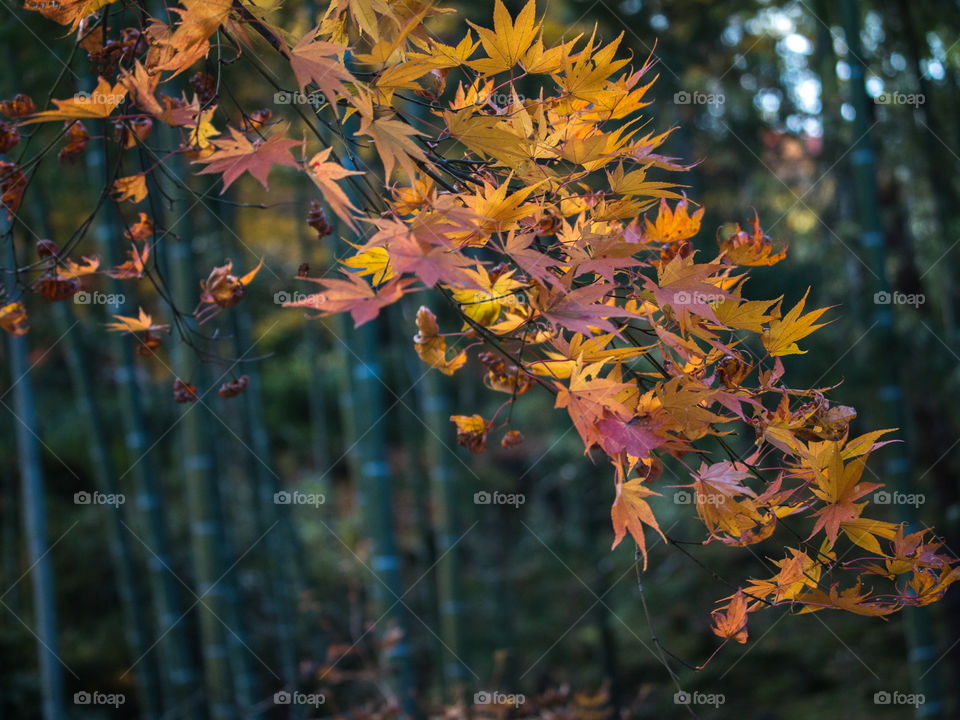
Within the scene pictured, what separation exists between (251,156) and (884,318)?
7.30 ft

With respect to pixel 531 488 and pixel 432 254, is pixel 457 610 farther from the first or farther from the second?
pixel 531 488

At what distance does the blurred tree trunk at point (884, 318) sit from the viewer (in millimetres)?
2289

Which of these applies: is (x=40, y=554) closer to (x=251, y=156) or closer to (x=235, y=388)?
(x=235, y=388)

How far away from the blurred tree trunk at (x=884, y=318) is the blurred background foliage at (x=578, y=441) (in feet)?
0.10

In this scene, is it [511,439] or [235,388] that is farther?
[235,388]

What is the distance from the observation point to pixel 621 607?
5.02m

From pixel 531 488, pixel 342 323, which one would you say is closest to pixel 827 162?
pixel 342 323

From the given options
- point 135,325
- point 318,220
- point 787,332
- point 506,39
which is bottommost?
point 787,332

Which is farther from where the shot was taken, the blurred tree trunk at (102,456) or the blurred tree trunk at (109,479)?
the blurred tree trunk at (109,479)

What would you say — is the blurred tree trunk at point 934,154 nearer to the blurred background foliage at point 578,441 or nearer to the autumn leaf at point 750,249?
the blurred background foliage at point 578,441

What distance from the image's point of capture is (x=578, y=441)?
423 cm

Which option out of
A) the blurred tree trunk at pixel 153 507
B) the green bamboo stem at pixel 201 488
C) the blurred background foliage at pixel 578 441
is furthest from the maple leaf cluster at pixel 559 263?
the blurred tree trunk at pixel 153 507

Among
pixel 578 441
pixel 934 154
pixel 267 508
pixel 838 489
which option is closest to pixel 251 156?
pixel 838 489

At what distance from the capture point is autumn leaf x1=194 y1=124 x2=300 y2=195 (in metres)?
0.69
